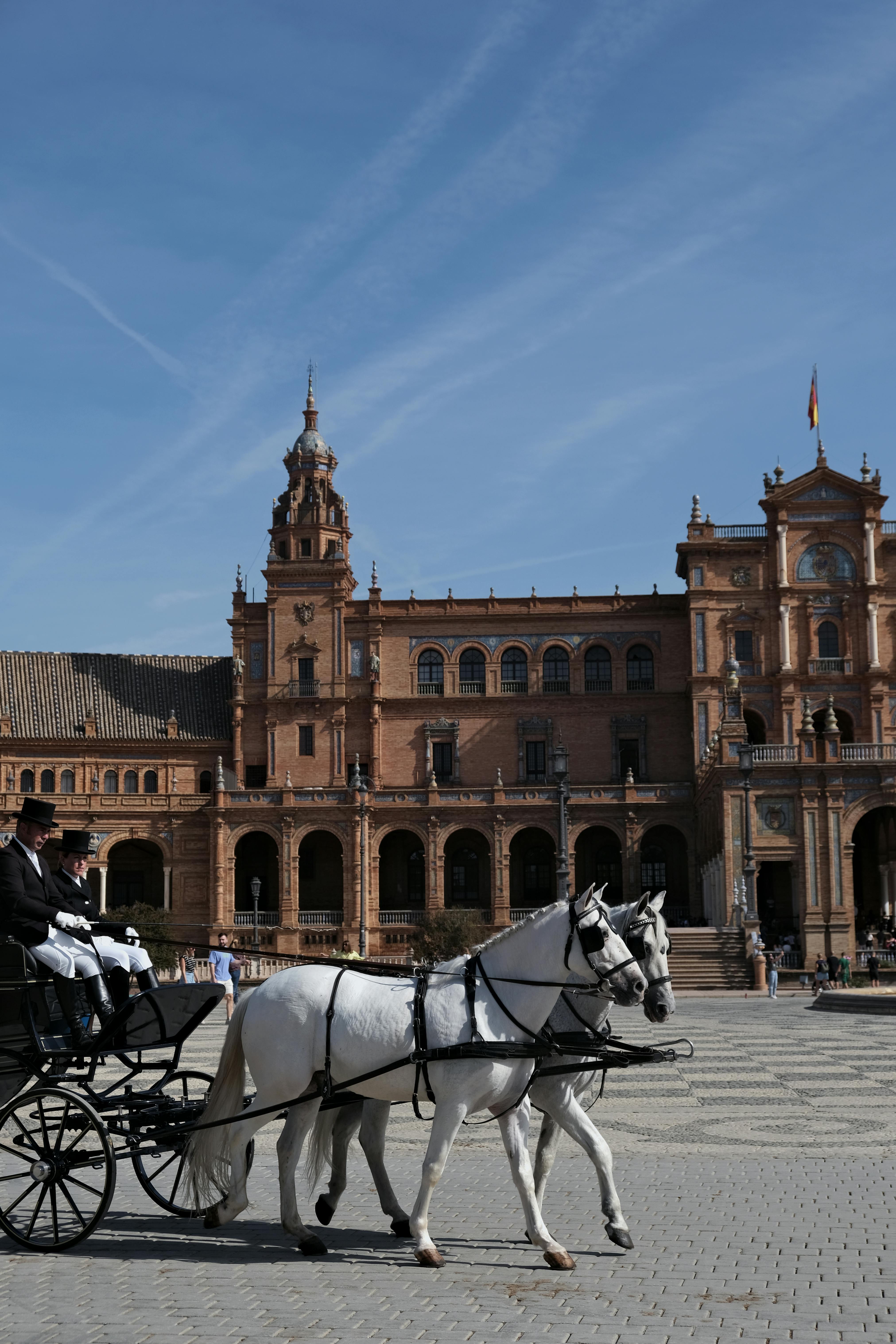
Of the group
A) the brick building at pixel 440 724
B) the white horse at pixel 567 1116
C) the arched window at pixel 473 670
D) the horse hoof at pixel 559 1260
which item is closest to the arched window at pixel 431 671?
the brick building at pixel 440 724

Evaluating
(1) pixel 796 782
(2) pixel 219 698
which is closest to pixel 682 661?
(1) pixel 796 782

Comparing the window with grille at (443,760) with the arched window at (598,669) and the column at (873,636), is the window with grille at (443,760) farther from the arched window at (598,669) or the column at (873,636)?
the column at (873,636)

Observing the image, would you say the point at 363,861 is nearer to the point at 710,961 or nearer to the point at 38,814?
the point at 710,961

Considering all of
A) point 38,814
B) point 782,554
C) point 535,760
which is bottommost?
point 38,814

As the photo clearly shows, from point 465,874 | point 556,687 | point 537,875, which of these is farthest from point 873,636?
point 465,874

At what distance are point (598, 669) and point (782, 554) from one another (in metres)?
9.32

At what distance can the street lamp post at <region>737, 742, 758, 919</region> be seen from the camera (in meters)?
40.4

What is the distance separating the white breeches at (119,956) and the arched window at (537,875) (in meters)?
52.3

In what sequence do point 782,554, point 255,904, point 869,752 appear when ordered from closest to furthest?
1. point 869,752
2. point 255,904
3. point 782,554

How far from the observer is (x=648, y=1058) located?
31.3ft

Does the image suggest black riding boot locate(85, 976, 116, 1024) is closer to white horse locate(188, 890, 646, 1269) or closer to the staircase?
white horse locate(188, 890, 646, 1269)

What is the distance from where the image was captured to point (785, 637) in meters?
59.1

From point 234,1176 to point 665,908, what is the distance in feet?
162

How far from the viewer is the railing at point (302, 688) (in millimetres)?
62281
